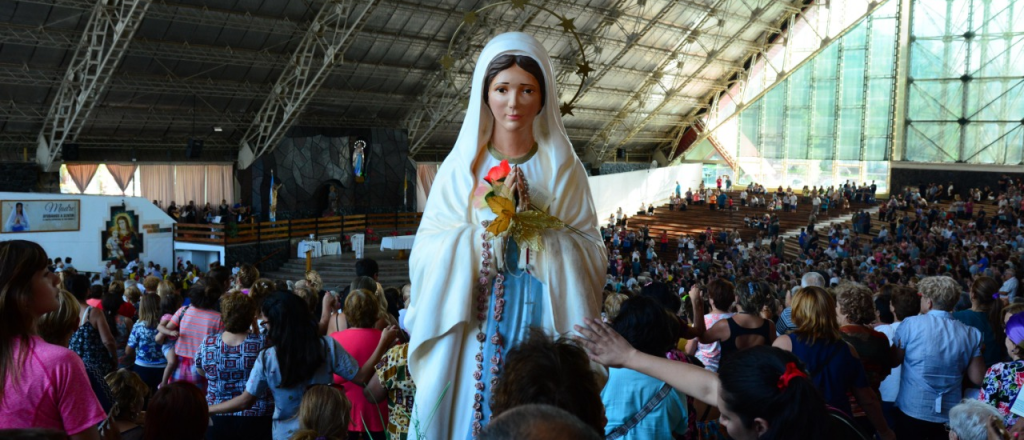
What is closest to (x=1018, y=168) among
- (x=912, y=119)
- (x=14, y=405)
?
(x=912, y=119)

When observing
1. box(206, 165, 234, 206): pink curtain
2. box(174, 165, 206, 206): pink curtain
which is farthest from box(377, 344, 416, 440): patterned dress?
box(206, 165, 234, 206): pink curtain

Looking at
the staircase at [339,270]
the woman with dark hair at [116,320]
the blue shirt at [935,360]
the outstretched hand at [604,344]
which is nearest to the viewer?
the outstretched hand at [604,344]

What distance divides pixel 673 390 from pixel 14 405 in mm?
1829

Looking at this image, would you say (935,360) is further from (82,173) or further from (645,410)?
(82,173)

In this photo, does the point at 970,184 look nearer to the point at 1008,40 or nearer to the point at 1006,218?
the point at 1008,40

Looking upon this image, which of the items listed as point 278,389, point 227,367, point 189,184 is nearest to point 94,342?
point 227,367

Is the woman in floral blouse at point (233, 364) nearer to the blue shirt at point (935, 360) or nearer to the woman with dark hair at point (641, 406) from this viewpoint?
the woman with dark hair at point (641, 406)

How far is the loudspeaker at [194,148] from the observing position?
21.2 meters

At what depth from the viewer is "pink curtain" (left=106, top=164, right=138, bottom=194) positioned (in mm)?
21203

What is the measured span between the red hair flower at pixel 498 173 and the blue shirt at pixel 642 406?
31.7 inches

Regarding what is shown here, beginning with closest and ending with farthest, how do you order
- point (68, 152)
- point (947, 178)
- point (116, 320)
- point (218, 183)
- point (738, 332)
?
1. point (738, 332)
2. point (116, 320)
3. point (68, 152)
4. point (218, 183)
5. point (947, 178)

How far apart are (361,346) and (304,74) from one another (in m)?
18.0

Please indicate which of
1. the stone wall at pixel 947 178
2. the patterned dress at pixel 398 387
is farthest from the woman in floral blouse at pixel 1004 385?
the stone wall at pixel 947 178

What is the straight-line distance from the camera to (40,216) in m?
15.6
